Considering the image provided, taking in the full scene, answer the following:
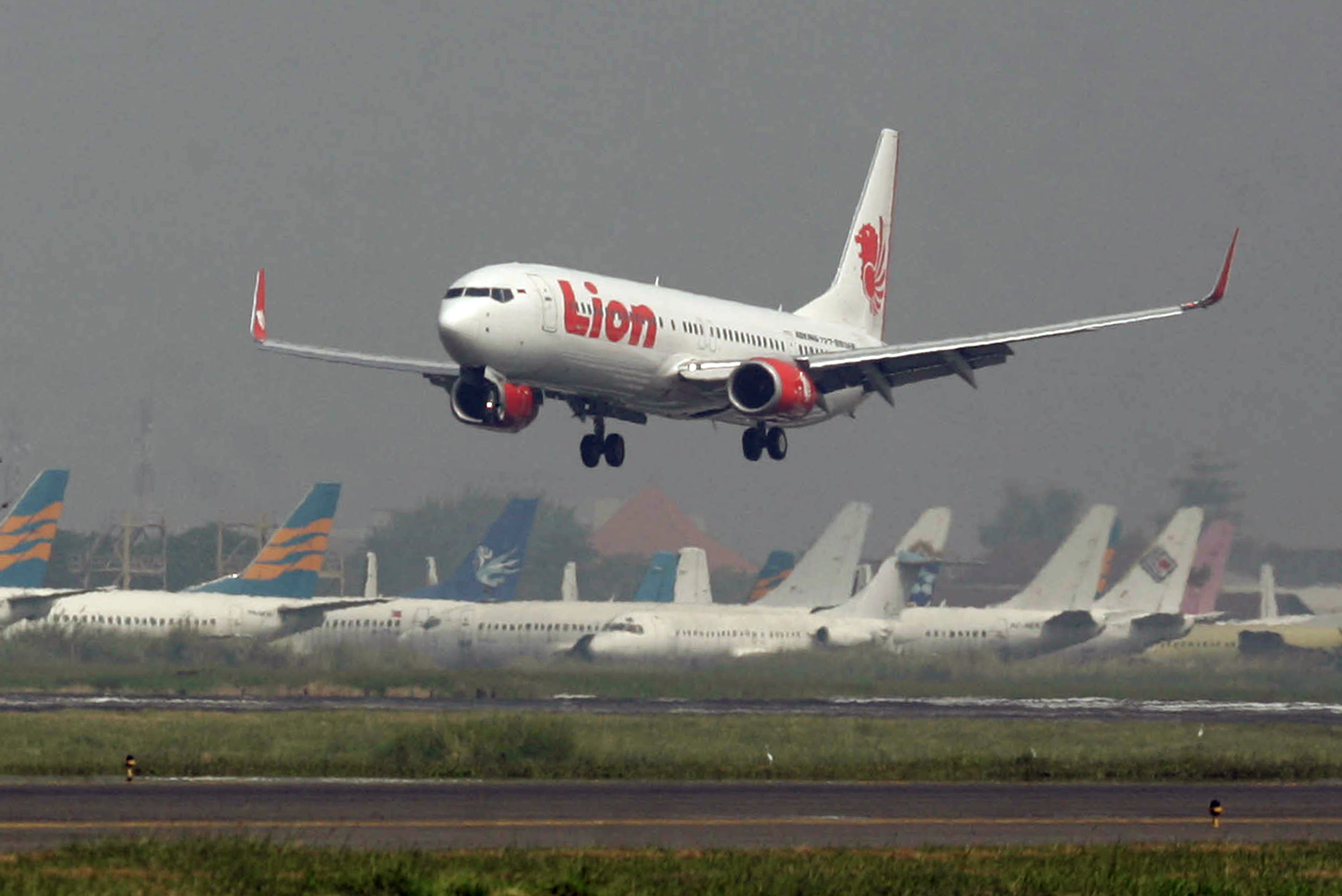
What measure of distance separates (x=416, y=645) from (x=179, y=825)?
46993 millimetres

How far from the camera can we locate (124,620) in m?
71.0

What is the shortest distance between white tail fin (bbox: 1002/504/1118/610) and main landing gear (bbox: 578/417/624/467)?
129ft

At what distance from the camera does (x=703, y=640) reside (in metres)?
76.6

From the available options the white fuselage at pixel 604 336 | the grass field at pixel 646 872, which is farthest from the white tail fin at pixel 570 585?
the grass field at pixel 646 872

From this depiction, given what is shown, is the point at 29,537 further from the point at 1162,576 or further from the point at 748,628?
the point at 1162,576

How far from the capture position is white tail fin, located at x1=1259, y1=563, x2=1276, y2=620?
99125 mm

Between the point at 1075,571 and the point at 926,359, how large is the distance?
37951 mm

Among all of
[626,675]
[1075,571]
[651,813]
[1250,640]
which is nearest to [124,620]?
[626,675]

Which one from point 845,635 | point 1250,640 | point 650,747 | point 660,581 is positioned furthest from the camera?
point 660,581

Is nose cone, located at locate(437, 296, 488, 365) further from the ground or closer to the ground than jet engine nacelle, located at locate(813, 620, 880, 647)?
further from the ground

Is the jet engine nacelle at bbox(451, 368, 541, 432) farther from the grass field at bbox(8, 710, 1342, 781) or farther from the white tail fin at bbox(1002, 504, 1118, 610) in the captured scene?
the white tail fin at bbox(1002, 504, 1118, 610)

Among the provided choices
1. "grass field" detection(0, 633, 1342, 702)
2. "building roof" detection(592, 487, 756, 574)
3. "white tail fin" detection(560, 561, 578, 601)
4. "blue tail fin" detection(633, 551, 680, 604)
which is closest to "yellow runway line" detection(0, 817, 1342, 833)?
"grass field" detection(0, 633, 1342, 702)

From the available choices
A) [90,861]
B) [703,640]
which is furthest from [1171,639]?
[90,861]

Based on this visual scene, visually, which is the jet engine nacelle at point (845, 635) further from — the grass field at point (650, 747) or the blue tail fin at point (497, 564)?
the grass field at point (650, 747)
